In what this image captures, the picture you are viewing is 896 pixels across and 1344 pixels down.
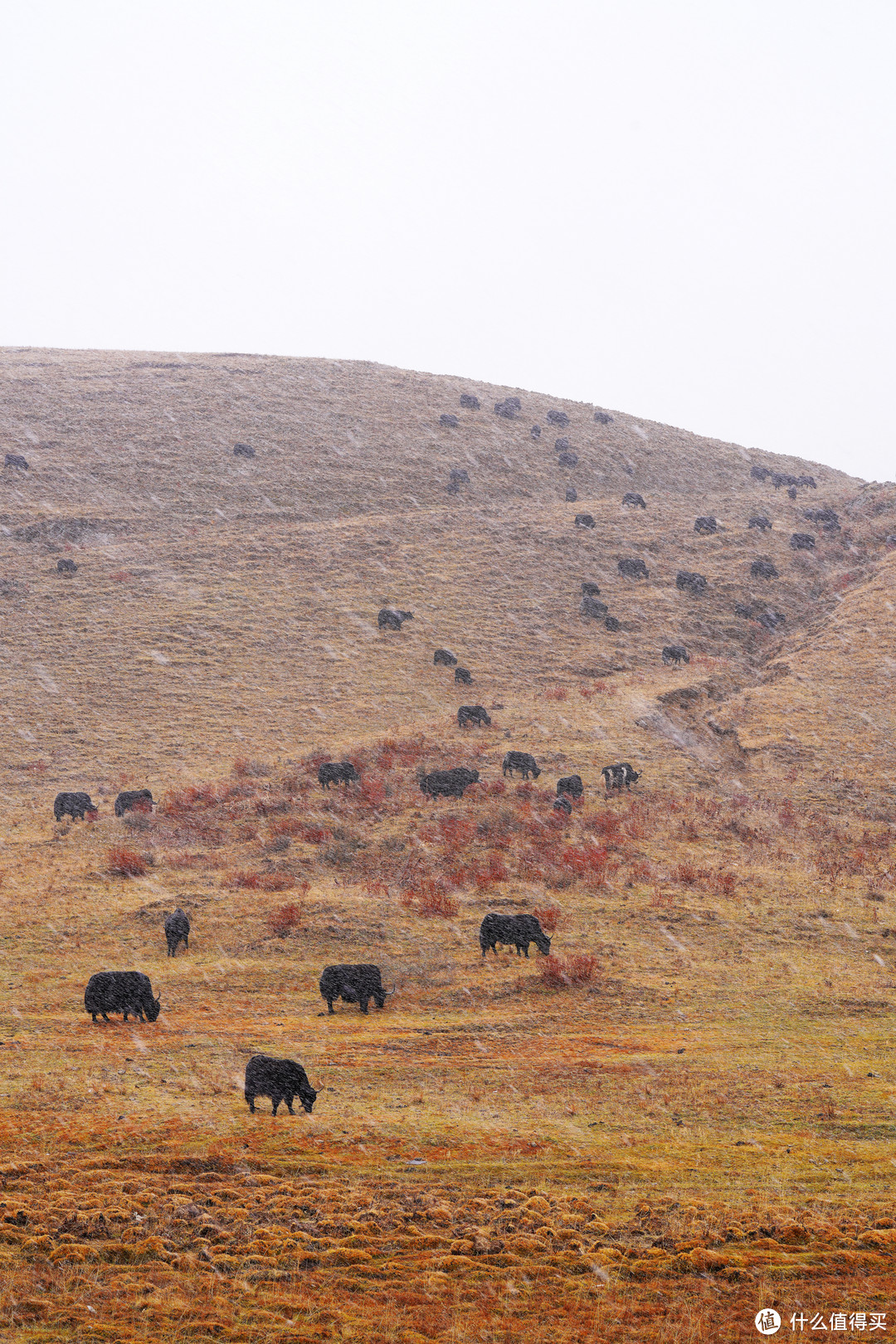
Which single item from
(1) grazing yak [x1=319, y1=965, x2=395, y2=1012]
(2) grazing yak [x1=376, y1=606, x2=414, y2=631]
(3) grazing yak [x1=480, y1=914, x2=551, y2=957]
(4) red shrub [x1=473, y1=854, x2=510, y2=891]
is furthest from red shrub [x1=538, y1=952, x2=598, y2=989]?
(2) grazing yak [x1=376, y1=606, x2=414, y2=631]

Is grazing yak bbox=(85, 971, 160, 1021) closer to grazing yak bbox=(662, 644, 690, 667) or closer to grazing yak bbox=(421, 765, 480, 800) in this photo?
grazing yak bbox=(421, 765, 480, 800)

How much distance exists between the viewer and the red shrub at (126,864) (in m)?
25.5

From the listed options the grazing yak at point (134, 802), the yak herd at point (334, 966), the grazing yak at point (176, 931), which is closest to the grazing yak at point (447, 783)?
the yak herd at point (334, 966)

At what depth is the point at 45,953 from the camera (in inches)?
788

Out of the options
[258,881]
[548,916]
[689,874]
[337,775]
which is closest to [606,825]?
[689,874]

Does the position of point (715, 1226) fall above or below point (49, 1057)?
below

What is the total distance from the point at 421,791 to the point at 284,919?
34.5ft

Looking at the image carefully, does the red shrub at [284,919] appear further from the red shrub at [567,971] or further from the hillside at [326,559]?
the hillside at [326,559]

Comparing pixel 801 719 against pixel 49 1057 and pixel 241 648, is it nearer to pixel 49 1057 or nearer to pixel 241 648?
pixel 241 648

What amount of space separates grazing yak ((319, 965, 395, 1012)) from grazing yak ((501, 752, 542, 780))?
1562 centimetres

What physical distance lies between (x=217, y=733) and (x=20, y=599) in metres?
17.9

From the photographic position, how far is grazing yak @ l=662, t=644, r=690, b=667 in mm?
47000

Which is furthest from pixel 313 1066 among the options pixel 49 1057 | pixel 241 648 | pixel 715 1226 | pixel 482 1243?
pixel 241 648

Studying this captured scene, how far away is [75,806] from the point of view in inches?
1210
